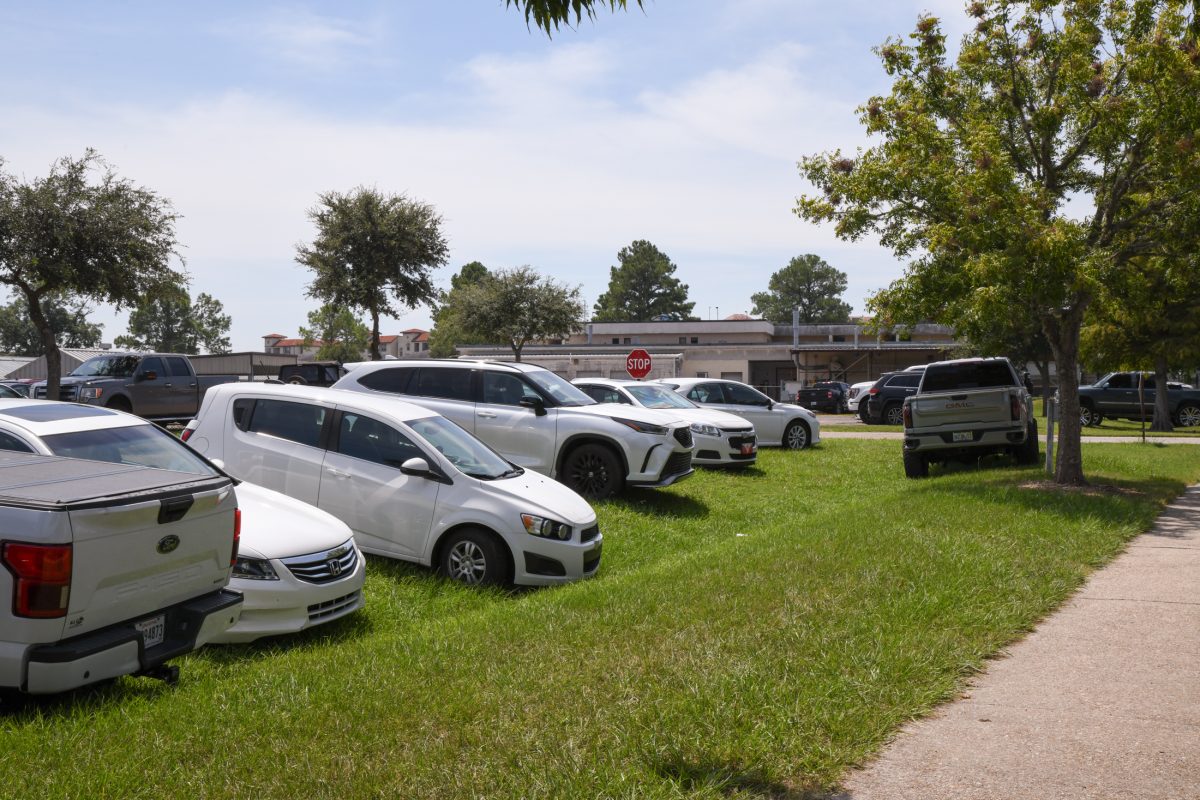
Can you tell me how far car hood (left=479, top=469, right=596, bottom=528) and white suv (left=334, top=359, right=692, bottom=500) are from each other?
117 inches

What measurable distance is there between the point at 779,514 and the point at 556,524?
546cm

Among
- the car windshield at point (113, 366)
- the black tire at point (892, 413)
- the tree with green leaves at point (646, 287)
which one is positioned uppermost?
the tree with green leaves at point (646, 287)

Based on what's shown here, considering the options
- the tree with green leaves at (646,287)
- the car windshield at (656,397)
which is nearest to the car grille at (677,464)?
the car windshield at (656,397)

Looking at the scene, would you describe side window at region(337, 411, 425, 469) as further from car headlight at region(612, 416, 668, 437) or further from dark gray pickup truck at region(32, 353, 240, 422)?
dark gray pickup truck at region(32, 353, 240, 422)

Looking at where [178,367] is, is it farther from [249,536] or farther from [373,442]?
[249,536]

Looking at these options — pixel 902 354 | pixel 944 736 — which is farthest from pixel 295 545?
pixel 902 354

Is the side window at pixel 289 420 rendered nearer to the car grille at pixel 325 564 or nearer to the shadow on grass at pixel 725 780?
the car grille at pixel 325 564

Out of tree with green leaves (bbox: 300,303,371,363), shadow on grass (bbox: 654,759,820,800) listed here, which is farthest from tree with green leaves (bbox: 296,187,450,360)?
tree with green leaves (bbox: 300,303,371,363)

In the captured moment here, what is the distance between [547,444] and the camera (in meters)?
12.6

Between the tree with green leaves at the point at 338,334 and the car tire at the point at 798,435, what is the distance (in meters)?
81.0

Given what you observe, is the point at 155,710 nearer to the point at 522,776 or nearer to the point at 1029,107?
the point at 522,776

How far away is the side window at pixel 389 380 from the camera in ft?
43.3

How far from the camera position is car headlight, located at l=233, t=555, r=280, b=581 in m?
6.68

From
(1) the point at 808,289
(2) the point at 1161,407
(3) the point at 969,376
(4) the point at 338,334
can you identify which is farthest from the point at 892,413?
(1) the point at 808,289
